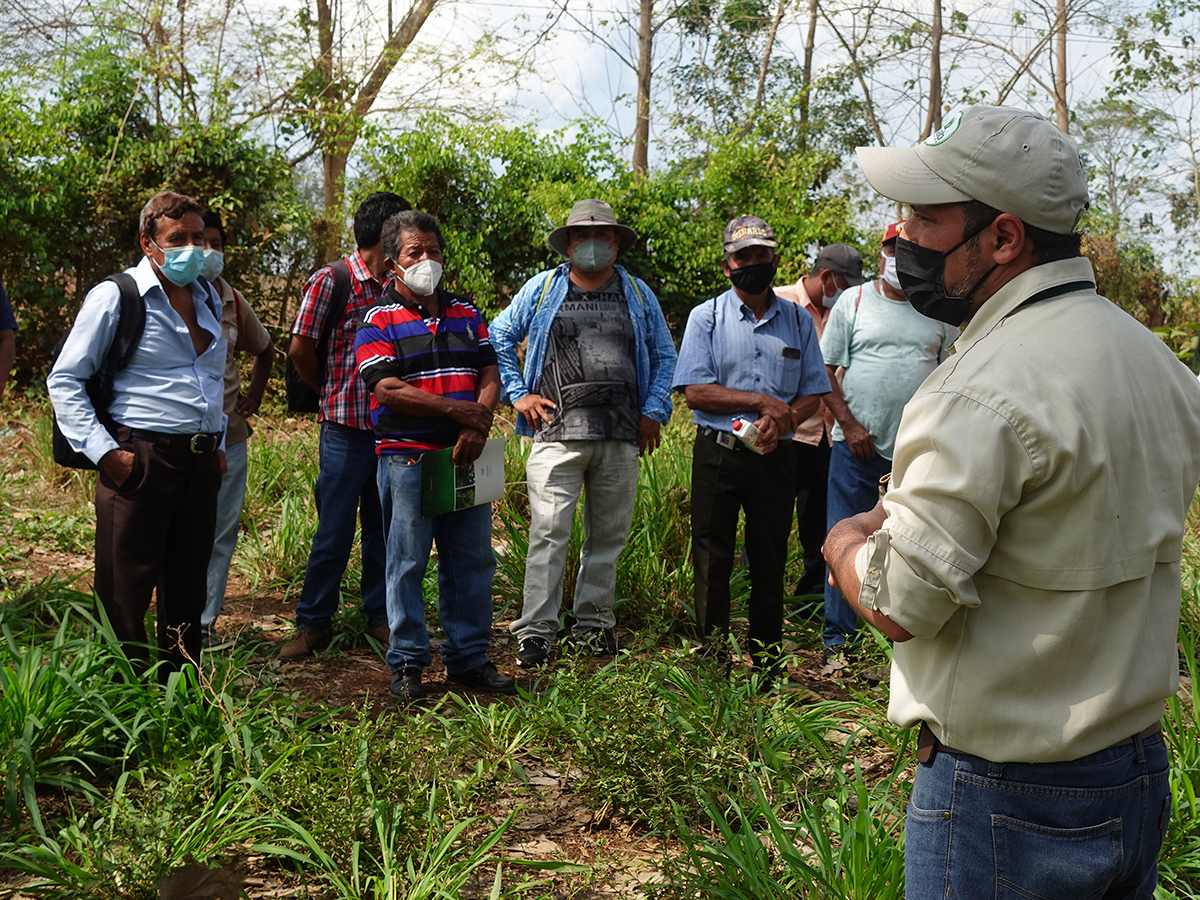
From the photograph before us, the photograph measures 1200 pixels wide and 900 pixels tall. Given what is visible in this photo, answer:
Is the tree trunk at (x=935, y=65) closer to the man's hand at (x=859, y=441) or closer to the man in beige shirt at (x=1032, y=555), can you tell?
the man's hand at (x=859, y=441)

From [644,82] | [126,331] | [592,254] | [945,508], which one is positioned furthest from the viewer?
[644,82]

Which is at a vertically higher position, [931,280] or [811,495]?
[931,280]

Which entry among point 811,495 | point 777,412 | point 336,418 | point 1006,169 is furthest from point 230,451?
point 1006,169

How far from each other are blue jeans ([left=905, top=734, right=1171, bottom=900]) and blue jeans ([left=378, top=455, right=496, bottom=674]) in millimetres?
3007

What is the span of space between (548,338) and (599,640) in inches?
59.6

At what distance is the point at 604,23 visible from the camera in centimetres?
1980

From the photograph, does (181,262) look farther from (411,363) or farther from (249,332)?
(249,332)

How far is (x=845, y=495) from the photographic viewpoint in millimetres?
5078

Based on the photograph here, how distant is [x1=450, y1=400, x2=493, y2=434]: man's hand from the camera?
14.3ft

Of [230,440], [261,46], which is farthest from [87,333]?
[261,46]

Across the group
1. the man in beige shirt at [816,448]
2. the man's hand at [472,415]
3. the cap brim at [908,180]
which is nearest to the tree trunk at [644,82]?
the man in beige shirt at [816,448]

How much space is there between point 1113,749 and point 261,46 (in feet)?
58.2

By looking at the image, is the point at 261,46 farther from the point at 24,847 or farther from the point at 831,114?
the point at 24,847

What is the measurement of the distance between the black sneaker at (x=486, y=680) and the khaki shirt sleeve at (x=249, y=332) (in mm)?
2021
